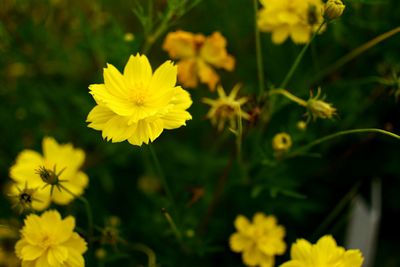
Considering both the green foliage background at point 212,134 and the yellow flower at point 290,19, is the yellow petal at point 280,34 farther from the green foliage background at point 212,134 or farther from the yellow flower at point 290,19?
the green foliage background at point 212,134

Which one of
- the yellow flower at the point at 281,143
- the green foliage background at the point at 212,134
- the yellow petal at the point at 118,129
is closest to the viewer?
the yellow petal at the point at 118,129

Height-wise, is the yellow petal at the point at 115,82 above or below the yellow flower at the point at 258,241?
above

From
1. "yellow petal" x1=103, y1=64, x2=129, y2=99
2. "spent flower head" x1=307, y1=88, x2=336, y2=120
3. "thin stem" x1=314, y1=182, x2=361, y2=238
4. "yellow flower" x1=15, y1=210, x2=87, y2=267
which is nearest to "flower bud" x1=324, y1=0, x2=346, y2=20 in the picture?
"spent flower head" x1=307, y1=88, x2=336, y2=120

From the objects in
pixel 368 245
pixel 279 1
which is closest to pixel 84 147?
pixel 279 1

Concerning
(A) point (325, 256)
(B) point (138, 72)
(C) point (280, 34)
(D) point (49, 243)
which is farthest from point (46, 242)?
(C) point (280, 34)

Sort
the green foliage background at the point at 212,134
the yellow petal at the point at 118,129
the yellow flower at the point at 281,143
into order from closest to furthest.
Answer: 1. the yellow petal at the point at 118,129
2. the yellow flower at the point at 281,143
3. the green foliage background at the point at 212,134

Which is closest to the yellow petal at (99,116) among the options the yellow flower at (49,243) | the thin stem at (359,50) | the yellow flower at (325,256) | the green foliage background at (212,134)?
the yellow flower at (49,243)

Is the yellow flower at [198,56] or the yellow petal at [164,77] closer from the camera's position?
the yellow petal at [164,77]

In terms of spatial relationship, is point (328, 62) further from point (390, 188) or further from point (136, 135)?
point (136, 135)
